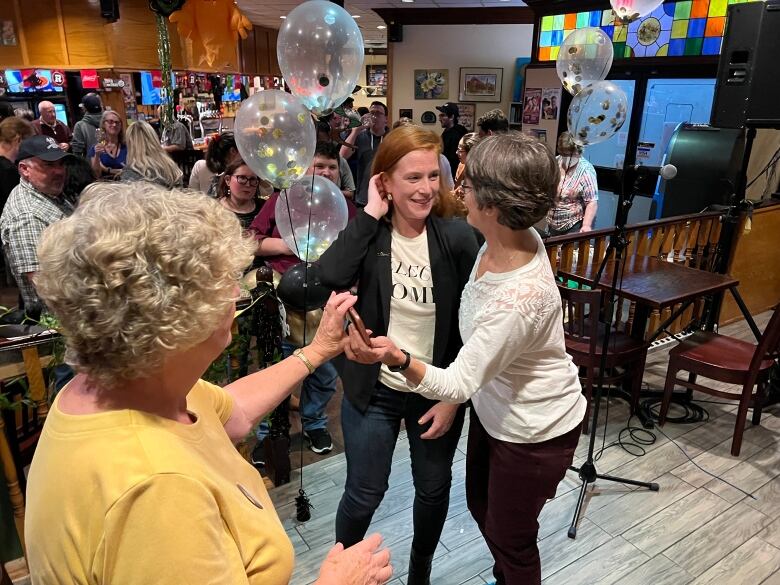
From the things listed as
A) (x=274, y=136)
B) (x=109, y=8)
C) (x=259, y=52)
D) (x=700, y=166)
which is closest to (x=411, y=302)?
(x=274, y=136)

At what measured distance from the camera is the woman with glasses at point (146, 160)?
3416 millimetres

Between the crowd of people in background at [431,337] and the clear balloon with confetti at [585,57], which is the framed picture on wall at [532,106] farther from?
the crowd of people in background at [431,337]

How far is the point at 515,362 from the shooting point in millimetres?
1467

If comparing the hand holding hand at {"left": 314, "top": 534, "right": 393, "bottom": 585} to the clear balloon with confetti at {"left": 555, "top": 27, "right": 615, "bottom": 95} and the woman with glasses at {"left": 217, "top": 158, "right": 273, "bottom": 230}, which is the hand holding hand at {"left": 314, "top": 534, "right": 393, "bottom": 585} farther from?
the clear balloon with confetti at {"left": 555, "top": 27, "right": 615, "bottom": 95}

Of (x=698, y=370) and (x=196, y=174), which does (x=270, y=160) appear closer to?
(x=196, y=174)

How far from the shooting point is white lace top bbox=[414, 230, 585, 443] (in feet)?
4.37

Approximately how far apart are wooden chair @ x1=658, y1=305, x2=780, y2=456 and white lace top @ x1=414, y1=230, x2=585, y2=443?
1782mm

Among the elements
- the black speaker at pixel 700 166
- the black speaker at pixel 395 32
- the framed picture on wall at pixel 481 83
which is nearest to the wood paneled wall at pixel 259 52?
the black speaker at pixel 395 32

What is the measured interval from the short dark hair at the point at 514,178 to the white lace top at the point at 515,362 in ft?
0.42

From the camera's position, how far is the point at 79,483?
2.35 feet

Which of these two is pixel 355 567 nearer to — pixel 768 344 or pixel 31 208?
pixel 31 208

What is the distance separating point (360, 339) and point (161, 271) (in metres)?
0.68

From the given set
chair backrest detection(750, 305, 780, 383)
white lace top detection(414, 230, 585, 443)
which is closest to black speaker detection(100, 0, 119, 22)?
white lace top detection(414, 230, 585, 443)

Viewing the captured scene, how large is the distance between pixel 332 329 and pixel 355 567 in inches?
23.4
